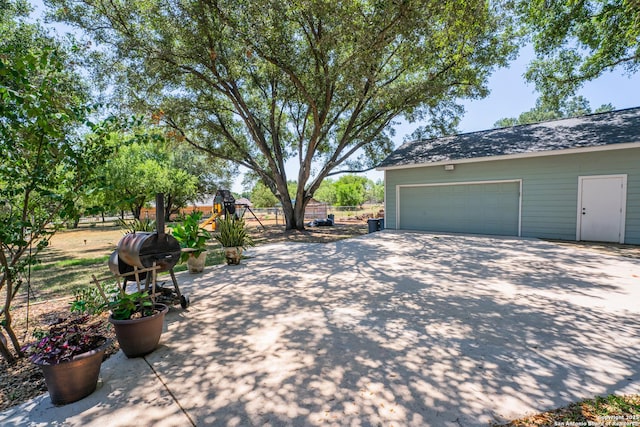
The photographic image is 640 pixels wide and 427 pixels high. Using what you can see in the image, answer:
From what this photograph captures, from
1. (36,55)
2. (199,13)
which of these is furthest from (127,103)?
(36,55)

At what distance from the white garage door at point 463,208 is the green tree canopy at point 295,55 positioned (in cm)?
Answer: 350

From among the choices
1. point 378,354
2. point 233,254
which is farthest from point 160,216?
point 233,254

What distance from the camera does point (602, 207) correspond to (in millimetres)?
8336

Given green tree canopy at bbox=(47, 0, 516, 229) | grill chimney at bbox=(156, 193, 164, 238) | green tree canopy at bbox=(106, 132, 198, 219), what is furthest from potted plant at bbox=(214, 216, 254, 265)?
green tree canopy at bbox=(106, 132, 198, 219)

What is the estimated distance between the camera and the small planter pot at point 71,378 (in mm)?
2092

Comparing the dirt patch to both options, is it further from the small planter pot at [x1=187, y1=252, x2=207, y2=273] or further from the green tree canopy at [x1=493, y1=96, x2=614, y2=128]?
the green tree canopy at [x1=493, y1=96, x2=614, y2=128]

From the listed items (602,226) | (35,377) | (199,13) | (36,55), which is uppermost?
(199,13)

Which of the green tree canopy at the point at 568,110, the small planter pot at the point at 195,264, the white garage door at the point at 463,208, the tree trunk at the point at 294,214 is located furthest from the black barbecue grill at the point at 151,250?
the green tree canopy at the point at 568,110

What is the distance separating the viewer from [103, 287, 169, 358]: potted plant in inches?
105

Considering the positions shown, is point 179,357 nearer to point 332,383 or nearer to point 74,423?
point 74,423

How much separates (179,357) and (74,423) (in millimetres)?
866

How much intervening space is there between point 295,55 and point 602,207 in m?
9.88

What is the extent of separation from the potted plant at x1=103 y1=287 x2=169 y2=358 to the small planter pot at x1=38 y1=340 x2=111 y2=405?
0.42m

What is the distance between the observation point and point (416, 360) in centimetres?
260
